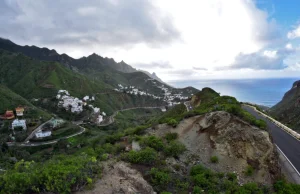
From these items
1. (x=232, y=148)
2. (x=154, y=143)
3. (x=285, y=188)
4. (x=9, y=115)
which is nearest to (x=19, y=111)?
(x=9, y=115)

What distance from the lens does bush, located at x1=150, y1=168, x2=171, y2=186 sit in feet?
28.3

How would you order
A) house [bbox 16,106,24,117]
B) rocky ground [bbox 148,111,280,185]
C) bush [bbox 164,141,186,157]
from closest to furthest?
rocky ground [bbox 148,111,280,185], bush [bbox 164,141,186,157], house [bbox 16,106,24,117]

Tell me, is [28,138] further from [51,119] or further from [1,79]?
[1,79]

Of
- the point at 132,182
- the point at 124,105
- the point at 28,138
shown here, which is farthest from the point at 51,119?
the point at 132,182

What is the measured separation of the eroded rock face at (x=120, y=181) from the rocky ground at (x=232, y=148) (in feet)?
8.11

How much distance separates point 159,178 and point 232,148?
503 centimetres

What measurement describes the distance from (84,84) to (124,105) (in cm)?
2475

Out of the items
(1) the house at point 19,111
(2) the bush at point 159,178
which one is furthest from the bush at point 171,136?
(1) the house at point 19,111

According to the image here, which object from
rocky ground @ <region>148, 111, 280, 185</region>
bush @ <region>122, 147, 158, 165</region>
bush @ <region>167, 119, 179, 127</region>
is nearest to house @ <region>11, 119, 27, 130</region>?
bush @ <region>167, 119, 179, 127</region>

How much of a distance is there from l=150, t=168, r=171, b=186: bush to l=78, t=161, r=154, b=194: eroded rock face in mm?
401

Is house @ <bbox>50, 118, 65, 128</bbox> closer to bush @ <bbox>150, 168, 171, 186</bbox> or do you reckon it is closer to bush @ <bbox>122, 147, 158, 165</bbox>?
bush @ <bbox>122, 147, 158, 165</bbox>

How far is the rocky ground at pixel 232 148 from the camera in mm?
10930

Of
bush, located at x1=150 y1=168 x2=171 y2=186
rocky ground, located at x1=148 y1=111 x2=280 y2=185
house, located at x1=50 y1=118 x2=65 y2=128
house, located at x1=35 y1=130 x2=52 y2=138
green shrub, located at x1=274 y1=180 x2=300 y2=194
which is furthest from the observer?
house, located at x1=50 y1=118 x2=65 y2=128

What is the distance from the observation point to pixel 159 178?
880cm
